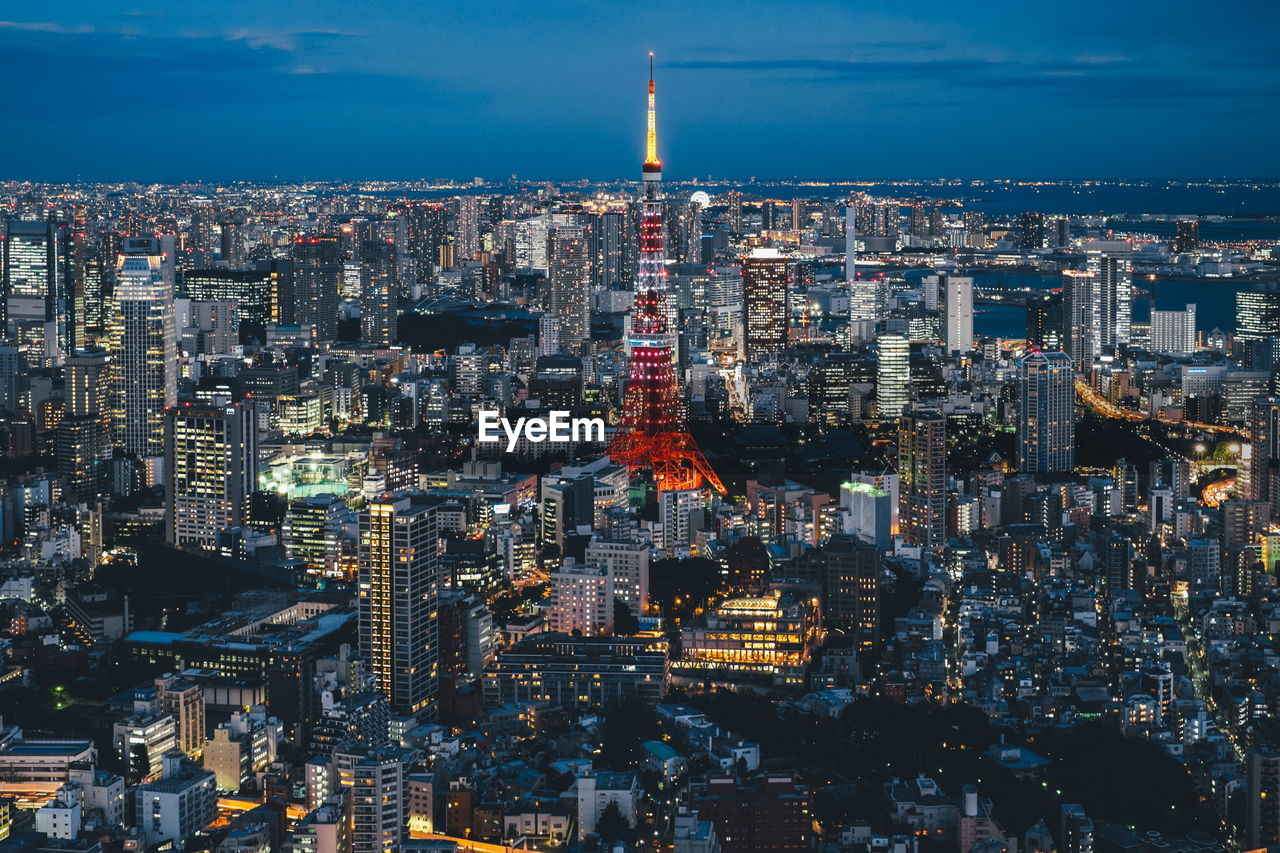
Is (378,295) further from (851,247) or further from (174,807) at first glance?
(174,807)

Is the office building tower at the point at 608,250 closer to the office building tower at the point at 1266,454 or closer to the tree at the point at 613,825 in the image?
the office building tower at the point at 1266,454

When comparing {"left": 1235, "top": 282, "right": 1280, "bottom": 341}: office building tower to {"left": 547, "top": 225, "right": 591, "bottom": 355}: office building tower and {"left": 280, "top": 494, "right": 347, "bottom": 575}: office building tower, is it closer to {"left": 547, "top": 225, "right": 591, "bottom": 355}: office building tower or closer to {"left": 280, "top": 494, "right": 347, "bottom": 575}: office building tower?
{"left": 547, "top": 225, "right": 591, "bottom": 355}: office building tower

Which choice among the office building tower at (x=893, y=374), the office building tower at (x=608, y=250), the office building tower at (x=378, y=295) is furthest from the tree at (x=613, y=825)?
the office building tower at (x=608, y=250)

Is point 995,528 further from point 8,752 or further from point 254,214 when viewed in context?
point 254,214

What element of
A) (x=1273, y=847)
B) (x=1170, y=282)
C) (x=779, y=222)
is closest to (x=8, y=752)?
(x=1273, y=847)

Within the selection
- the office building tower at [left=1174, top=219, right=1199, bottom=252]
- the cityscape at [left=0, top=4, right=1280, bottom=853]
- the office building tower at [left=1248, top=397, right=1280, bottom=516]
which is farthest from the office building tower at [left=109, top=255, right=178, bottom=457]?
the office building tower at [left=1174, top=219, right=1199, bottom=252]
